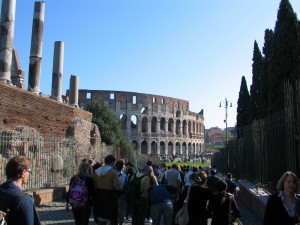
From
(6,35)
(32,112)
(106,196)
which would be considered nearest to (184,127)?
(32,112)

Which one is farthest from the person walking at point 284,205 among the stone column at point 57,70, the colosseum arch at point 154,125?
the colosseum arch at point 154,125

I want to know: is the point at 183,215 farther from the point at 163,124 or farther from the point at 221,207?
the point at 163,124

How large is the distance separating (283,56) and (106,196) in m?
8.74

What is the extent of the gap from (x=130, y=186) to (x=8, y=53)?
32.1 feet

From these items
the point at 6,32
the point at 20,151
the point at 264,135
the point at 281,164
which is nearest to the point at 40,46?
the point at 6,32

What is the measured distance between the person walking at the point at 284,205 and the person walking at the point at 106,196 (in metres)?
2.38

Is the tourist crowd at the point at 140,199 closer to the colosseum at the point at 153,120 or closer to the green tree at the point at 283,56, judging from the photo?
the green tree at the point at 283,56

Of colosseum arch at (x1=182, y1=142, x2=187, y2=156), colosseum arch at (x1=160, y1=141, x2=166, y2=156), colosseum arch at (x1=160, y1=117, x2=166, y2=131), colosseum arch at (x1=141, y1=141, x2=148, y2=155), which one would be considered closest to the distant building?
colosseum arch at (x1=182, y1=142, x2=187, y2=156)

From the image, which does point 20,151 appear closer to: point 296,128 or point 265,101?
point 296,128

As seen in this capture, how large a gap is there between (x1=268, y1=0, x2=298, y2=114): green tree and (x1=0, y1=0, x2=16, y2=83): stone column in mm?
9176

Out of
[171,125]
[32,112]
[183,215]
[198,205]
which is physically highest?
[171,125]

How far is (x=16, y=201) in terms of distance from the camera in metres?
2.57

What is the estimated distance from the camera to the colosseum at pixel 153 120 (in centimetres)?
5512

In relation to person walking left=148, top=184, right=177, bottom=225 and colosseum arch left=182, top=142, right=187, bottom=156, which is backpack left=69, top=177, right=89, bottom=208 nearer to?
person walking left=148, top=184, right=177, bottom=225
